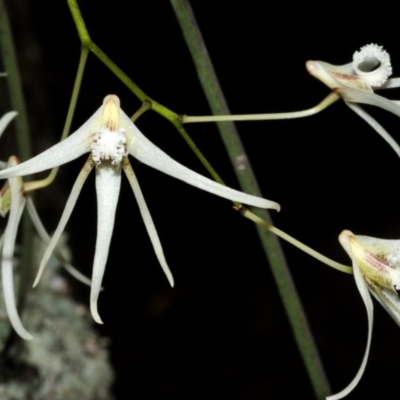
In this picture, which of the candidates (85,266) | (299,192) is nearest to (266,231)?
(85,266)

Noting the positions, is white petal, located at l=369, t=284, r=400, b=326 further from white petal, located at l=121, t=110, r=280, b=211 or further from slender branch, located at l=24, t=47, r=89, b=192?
slender branch, located at l=24, t=47, r=89, b=192

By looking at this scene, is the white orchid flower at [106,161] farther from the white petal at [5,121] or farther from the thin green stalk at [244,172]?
the white petal at [5,121]

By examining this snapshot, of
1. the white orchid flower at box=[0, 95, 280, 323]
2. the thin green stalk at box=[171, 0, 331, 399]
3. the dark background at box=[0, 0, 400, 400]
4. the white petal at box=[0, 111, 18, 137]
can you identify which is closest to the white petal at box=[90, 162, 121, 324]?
the white orchid flower at box=[0, 95, 280, 323]

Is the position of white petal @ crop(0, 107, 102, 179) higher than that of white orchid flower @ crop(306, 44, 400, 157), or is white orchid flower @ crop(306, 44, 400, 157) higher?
white orchid flower @ crop(306, 44, 400, 157)

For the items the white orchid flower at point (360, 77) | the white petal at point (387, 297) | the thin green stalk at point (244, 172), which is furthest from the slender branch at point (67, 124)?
the white petal at point (387, 297)

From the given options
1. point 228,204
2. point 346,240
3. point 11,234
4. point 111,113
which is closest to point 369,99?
point 346,240

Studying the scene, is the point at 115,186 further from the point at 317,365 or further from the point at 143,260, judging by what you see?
the point at 143,260
